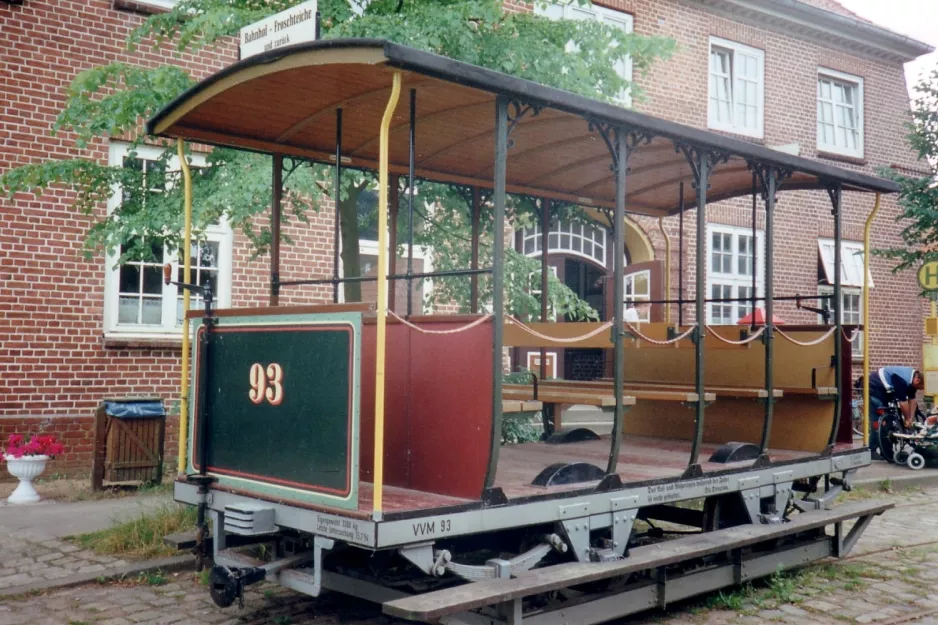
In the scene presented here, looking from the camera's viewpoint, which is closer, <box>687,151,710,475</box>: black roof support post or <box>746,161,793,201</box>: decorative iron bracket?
<box>687,151,710,475</box>: black roof support post

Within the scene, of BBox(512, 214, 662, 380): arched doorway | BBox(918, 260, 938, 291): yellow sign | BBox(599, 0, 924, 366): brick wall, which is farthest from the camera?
BBox(599, 0, 924, 366): brick wall

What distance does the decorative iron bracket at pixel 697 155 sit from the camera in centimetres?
595

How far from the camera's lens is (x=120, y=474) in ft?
30.1

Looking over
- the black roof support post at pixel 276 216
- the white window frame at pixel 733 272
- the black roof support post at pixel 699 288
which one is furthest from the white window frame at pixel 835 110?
the black roof support post at pixel 276 216

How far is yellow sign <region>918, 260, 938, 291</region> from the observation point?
1217 cm

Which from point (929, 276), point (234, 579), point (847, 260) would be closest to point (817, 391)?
point (234, 579)

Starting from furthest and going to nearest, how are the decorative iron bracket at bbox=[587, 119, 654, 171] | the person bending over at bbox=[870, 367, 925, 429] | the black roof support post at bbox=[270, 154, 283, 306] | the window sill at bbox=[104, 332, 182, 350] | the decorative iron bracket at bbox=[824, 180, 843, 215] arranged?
the person bending over at bbox=[870, 367, 925, 429] → the window sill at bbox=[104, 332, 182, 350] → the decorative iron bracket at bbox=[824, 180, 843, 215] → the black roof support post at bbox=[270, 154, 283, 306] → the decorative iron bracket at bbox=[587, 119, 654, 171]

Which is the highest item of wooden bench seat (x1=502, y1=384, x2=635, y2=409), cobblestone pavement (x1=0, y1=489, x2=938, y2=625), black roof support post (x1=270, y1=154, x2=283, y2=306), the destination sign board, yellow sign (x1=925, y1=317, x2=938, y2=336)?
the destination sign board

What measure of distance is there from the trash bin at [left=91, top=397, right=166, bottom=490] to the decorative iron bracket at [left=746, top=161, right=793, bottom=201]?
601 centimetres

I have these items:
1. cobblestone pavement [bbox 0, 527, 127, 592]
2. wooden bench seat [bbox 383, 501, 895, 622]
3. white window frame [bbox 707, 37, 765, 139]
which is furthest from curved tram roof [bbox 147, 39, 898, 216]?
white window frame [bbox 707, 37, 765, 139]

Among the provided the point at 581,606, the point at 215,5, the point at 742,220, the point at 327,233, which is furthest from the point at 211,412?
the point at 742,220

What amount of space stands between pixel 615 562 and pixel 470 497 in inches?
39.2

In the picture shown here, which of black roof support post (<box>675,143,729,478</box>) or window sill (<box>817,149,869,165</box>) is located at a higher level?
window sill (<box>817,149,869,165</box>)

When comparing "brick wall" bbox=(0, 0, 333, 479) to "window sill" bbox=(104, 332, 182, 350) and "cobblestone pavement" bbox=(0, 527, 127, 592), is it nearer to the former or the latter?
"window sill" bbox=(104, 332, 182, 350)
